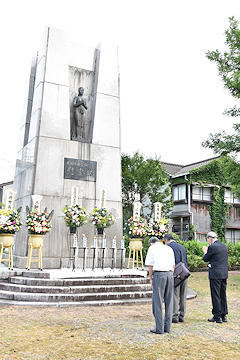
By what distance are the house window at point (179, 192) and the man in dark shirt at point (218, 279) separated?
18842mm

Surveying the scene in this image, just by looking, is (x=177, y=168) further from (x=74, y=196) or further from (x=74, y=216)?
(x=74, y=216)

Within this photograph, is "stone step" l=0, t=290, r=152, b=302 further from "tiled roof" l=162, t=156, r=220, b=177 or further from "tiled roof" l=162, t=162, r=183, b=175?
"tiled roof" l=162, t=162, r=183, b=175

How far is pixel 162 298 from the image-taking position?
5.27 metres

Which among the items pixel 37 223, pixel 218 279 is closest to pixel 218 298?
pixel 218 279

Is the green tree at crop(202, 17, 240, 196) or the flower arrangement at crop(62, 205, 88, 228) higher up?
the green tree at crop(202, 17, 240, 196)

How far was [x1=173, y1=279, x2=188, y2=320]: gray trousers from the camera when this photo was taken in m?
6.04

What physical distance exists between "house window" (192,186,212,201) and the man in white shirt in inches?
787

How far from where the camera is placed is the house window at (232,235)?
25.8 metres

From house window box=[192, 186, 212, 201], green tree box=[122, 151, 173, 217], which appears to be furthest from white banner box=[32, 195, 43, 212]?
house window box=[192, 186, 212, 201]

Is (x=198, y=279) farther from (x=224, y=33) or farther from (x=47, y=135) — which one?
(x=224, y=33)

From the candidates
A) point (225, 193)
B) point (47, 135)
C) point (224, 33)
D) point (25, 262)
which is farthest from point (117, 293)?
point (225, 193)

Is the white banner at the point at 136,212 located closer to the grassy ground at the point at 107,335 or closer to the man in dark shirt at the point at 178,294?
the grassy ground at the point at 107,335

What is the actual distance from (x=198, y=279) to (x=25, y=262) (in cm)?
711

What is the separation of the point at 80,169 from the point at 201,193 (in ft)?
52.2
